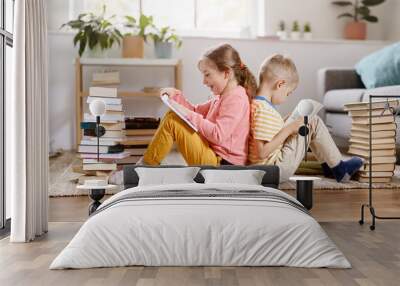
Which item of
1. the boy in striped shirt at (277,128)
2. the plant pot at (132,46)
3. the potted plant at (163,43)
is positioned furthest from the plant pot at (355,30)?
the boy in striped shirt at (277,128)

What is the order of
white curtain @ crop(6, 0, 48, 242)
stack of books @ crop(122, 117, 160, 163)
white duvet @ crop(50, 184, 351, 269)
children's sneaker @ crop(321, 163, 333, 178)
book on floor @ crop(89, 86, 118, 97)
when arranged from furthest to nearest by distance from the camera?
stack of books @ crop(122, 117, 160, 163)
children's sneaker @ crop(321, 163, 333, 178)
book on floor @ crop(89, 86, 118, 97)
white curtain @ crop(6, 0, 48, 242)
white duvet @ crop(50, 184, 351, 269)

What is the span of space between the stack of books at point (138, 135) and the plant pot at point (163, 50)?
1.70 meters

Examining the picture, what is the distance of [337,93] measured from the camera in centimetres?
621

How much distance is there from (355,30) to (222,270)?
525cm

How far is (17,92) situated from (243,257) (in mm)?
1213

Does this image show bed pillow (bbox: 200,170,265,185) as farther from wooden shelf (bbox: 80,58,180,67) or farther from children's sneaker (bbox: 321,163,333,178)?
wooden shelf (bbox: 80,58,180,67)

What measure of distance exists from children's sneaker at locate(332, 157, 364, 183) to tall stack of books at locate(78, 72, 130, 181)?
1.47 meters

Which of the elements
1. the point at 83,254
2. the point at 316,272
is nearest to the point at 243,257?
the point at 316,272

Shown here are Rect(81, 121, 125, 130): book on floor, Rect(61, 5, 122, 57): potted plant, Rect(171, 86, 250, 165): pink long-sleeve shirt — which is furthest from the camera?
Rect(61, 5, 122, 57): potted plant

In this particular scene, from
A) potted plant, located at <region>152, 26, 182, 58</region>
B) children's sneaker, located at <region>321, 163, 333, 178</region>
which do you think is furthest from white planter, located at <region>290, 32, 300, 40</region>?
children's sneaker, located at <region>321, 163, 333, 178</region>

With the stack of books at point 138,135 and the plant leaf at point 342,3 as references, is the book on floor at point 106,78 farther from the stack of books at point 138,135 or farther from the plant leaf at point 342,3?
the plant leaf at point 342,3

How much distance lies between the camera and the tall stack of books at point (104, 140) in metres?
4.57

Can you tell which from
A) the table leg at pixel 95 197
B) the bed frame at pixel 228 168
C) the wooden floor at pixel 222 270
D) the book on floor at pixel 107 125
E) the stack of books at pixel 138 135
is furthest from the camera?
the stack of books at pixel 138 135

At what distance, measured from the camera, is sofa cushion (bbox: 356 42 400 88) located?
575 centimetres
